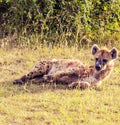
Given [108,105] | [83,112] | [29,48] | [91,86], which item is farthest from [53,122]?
[29,48]

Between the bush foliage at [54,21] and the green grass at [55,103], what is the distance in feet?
5.53

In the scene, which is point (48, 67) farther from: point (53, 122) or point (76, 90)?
point (53, 122)

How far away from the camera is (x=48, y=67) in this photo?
24.0 feet

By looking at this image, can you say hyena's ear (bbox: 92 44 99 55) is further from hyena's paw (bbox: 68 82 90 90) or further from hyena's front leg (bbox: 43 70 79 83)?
hyena's paw (bbox: 68 82 90 90)

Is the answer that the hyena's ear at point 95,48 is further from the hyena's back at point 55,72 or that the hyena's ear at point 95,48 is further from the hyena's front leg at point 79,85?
the hyena's front leg at point 79,85

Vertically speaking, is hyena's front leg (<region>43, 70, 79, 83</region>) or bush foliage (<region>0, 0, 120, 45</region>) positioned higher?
bush foliage (<region>0, 0, 120, 45</region>)

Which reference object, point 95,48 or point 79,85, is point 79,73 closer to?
point 79,85

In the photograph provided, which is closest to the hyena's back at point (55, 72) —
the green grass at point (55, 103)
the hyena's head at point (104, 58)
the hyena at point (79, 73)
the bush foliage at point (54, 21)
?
the hyena at point (79, 73)

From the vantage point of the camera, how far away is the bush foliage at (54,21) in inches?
370

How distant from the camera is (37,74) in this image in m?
7.19

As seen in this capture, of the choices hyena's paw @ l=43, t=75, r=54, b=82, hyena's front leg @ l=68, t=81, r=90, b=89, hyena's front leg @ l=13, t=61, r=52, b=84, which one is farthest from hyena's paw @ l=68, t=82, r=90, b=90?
hyena's front leg @ l=13, t=61, r=52, b=84

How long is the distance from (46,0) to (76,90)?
330 centimetres

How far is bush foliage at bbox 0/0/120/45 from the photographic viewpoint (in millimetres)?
9398

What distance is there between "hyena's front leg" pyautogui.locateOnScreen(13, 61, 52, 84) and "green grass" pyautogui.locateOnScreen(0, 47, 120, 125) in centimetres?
16
